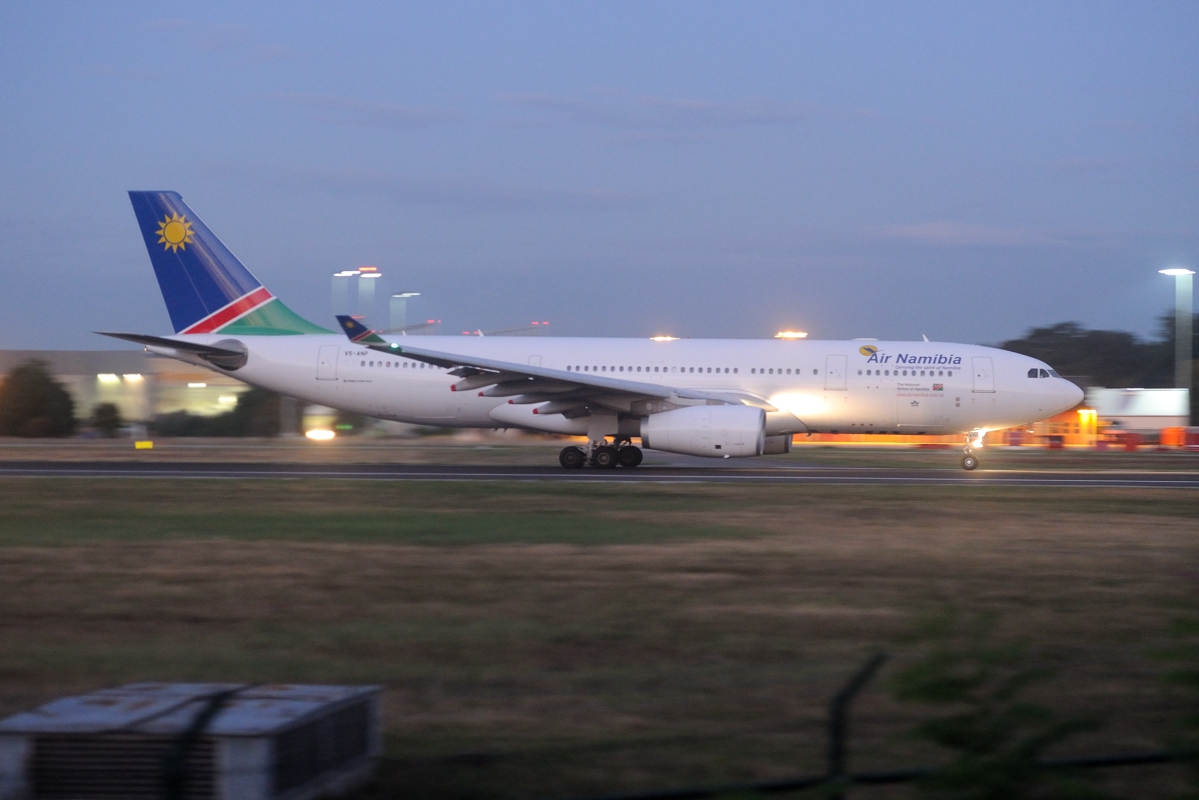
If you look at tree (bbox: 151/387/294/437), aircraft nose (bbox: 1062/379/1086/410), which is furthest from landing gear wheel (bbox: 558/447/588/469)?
tree (bbox: 151/387/294/437)

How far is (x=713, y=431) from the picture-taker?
1964 centimetres

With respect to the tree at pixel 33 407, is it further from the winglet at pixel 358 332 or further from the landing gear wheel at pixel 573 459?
the landing gear wheel at pixel 573 459

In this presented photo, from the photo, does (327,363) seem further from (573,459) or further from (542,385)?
(573,459)

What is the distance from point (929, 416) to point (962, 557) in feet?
41.4

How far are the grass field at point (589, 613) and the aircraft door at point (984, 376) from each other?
25.8 ft

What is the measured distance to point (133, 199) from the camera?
2383 centimetres

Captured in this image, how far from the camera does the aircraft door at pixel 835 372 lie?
74.0 feet

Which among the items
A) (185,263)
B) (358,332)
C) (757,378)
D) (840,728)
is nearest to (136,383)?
(185,263)

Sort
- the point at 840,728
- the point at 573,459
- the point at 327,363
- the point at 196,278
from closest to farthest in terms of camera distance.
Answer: the point at 840,728, the point at 573,459, the point at 327,363, the point at 196,278

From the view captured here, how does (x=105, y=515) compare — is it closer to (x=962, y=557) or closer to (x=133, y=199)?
(x=962, y=557)

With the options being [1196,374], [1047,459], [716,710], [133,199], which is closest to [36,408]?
[133,199]

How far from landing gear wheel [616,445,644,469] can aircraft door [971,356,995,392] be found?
711 cm

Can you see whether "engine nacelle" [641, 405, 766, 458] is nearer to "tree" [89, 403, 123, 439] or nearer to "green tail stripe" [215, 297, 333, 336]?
"green tail stripe" [215, 297, 333, 336]

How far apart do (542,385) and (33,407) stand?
27.8 meters
